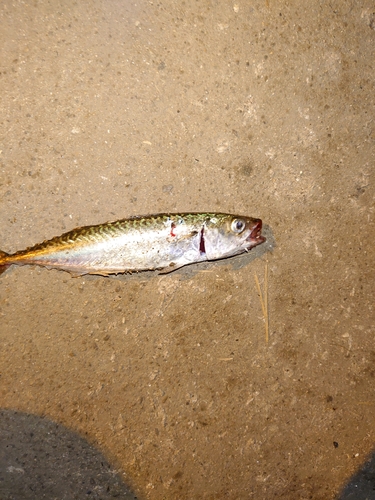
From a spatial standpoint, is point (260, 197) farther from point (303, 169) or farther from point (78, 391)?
point (78, 391)

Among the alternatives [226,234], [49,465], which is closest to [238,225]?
[226,234]

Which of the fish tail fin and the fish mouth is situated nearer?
the fish tail fin

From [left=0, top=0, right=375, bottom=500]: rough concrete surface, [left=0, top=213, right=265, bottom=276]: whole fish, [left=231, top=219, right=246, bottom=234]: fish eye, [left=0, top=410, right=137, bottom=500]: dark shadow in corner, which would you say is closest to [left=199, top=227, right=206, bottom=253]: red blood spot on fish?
[left=0, top=213, right=265, bottom=276]: whole fish

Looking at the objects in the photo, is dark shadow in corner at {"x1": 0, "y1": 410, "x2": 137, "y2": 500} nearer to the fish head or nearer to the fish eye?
the fish head

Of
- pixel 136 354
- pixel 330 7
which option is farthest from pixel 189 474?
pixel 330 7

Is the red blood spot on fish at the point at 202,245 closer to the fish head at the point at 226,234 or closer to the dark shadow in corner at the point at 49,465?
the fish head at the point at 226,234

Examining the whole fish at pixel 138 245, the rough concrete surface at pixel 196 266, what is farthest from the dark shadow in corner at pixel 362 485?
the whole fish at pixel 138 245

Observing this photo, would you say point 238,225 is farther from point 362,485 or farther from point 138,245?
point 362,485
